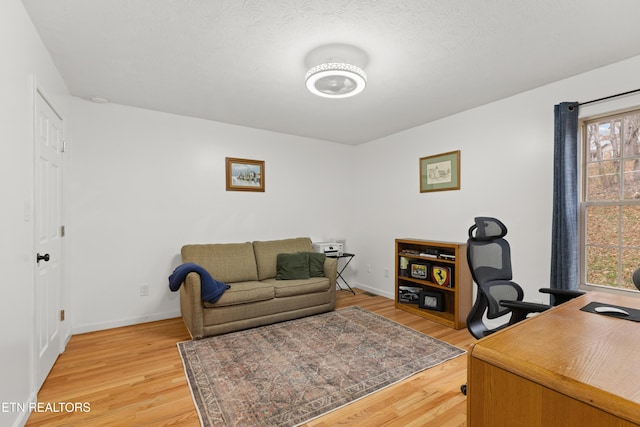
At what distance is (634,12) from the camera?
1.84 m

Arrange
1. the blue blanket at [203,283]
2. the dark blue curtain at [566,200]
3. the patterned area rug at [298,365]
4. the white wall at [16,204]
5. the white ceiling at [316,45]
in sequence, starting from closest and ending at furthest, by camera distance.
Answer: the white wall at [16,204] → the white ceiling at [316,45] → the patterned area rug at [298,365] → the dark blue curtain at [566,200] → the blue blanket at [203,283]

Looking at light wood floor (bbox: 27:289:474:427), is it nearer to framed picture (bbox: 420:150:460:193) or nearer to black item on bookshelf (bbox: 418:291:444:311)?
black item on bookshelf (bbox: 418:291:444:311)

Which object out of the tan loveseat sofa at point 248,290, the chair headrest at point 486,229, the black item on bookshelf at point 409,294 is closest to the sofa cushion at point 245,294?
the tan loveseat sofa at point 248,290

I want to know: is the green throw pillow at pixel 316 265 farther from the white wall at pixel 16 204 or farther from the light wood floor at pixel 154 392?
the white wall at pixel 16 204

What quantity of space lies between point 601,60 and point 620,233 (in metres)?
1.42

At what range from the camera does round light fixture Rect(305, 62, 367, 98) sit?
2252 millimetres

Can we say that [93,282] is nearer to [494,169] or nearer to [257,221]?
[257,221]

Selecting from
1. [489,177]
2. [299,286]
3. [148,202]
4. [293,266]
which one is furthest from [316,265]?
[489,177]

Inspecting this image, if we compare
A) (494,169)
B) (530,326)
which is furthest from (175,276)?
(494,169)

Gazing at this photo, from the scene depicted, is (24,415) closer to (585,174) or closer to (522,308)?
(522,308)

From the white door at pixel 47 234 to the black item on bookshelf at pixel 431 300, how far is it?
11.7ft

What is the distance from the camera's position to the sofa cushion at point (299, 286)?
3467 mm

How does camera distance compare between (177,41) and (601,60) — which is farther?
(601,60)

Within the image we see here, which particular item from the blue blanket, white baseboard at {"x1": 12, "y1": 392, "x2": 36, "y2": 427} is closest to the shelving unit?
the blue blanket
